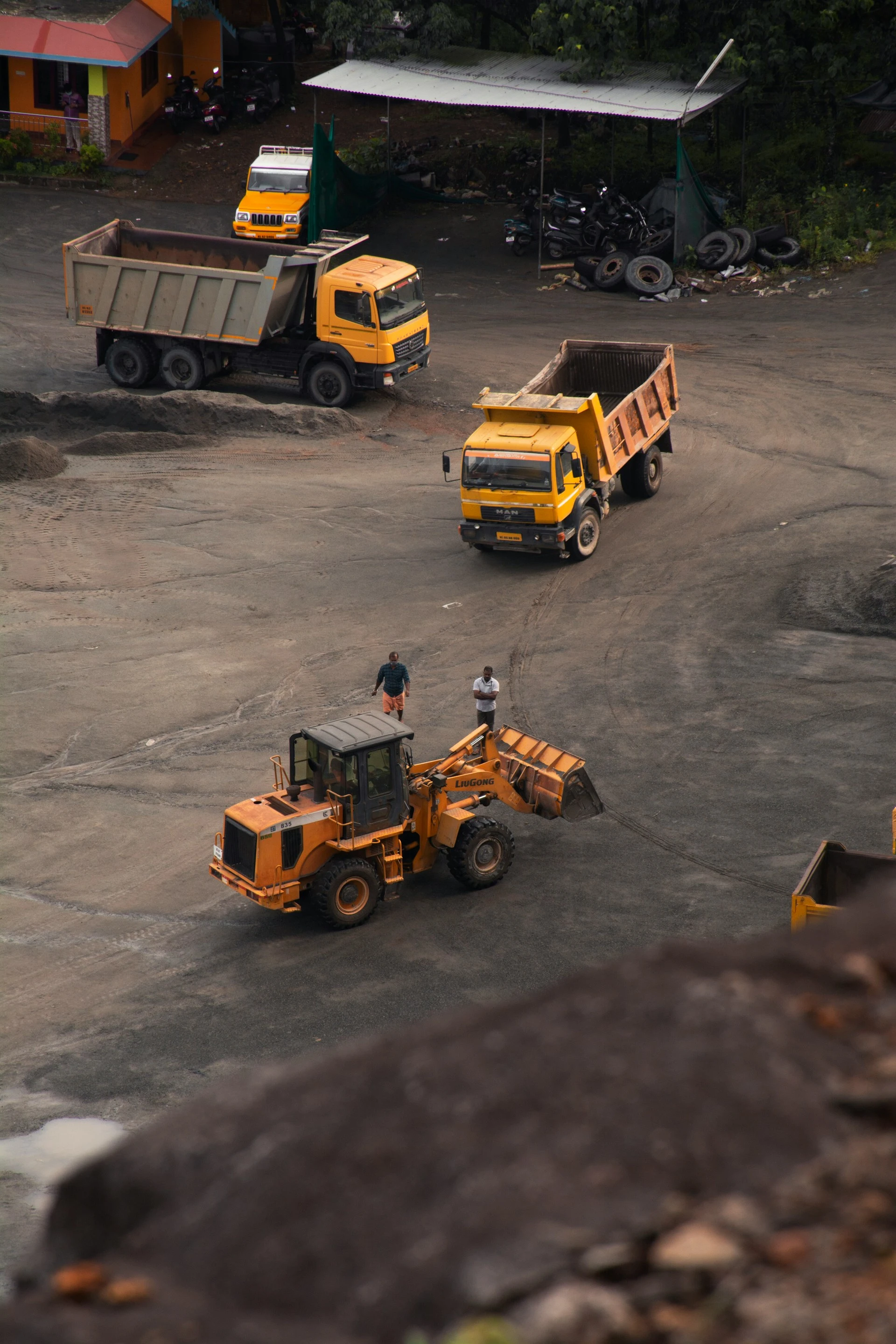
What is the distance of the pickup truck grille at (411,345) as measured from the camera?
26.9m

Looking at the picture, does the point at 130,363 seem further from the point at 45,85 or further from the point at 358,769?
the point at 45,85

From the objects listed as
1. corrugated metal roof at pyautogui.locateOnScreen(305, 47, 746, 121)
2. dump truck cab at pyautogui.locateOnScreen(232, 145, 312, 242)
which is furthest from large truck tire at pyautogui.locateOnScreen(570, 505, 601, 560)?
dump truck cab at pyautogui.locateOnScreen(232, 145, 312, 242)

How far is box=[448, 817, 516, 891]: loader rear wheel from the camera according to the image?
44.1ft

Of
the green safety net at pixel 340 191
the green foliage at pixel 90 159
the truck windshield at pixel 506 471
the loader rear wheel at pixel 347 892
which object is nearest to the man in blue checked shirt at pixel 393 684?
the loader rear wheel at pixel 347 892

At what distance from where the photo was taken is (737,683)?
17.7 m

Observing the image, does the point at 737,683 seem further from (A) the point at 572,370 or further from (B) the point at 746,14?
(B) the point at 746,14

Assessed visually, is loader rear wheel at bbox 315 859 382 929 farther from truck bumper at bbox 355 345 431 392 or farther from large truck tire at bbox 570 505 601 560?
truck bumper at bbox 355 345 431 392

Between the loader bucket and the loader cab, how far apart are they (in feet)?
4.21

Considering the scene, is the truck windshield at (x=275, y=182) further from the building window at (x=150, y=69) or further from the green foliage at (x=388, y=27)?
the building window at (x=150, y=69)

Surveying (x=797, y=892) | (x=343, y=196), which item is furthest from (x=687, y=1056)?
(x=343, y=196)

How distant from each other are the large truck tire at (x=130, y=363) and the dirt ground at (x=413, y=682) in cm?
62

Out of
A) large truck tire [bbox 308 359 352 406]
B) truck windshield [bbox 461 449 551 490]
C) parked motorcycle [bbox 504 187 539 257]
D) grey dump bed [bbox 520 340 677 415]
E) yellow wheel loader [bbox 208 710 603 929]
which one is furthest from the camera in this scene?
parked motorcycle [bbox 504 187 539 257]

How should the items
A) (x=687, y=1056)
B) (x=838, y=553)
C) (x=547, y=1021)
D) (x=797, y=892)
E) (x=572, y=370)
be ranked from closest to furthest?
(x=687, y=1056) < (x=547, y=1021) < (x=797, y=892) < (x=838, y=553) < (x=572, y=370)

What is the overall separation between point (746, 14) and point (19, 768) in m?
28.8
